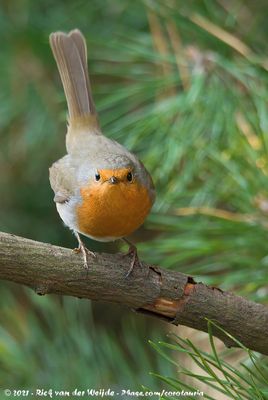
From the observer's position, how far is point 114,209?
9.43 feet

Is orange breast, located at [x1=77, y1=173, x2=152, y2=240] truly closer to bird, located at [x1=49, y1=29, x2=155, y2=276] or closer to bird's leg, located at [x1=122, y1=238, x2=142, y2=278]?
bird, located at [x1=49, y1=29, x2=155, y2=276]

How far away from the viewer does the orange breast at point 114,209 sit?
9.45ft

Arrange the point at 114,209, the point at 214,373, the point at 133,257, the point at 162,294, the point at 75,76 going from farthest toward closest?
the point at 75,76 < the point at 114,209 < the point at 133,257 < the point at 162,294 < the point at 214,373

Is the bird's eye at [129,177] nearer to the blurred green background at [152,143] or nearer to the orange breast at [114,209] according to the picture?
the orange breast at [114,209]

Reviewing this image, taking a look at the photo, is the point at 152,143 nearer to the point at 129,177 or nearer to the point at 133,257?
the point at 129,177

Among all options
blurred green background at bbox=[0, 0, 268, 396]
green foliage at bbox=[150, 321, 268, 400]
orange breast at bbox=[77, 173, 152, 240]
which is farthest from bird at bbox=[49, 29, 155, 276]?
green foliage at bbox=[150, 321, 268, 400]

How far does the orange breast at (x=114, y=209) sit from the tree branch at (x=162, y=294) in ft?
1.68

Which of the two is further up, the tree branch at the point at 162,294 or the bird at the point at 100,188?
the bird at the point at 100,188

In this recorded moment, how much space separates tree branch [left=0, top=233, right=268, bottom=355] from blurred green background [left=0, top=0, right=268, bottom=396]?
1.44 ft

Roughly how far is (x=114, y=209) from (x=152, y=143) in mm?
586

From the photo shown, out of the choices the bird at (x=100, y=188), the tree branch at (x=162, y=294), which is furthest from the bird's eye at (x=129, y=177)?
the tree branch at (x=162, y=294)

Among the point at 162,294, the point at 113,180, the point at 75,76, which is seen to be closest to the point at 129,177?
the point at 113,180

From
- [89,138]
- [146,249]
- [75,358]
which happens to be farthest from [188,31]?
[75,358]

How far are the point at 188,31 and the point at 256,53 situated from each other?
14.2 inches
